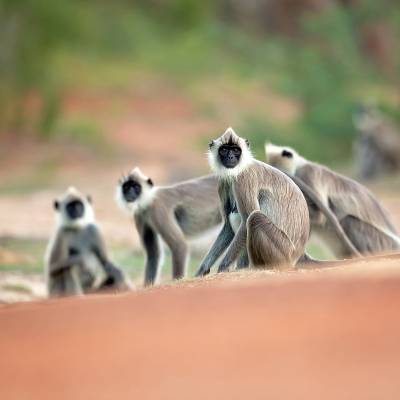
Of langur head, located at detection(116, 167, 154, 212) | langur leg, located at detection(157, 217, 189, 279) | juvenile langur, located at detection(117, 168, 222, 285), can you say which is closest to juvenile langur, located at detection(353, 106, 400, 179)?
juvenile langur, located at detection(117, 168, 222, 285)

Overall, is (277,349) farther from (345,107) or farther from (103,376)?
(345,107)

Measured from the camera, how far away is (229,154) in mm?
7289

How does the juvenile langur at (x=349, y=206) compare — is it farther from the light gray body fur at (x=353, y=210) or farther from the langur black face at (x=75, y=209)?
the langur black face at (x=75, y=209)

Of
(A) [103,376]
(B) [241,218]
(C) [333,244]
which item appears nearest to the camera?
(A) [103,376]

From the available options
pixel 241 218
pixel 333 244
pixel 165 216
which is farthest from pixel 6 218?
pixel 241 218

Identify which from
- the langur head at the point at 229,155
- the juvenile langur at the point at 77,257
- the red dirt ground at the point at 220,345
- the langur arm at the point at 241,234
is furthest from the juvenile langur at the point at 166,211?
Answer: the red dirt ground at the point at 220,345

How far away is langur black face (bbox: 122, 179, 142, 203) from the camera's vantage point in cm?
939

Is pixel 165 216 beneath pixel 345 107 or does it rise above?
beneath

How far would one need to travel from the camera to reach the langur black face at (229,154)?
23.7ft

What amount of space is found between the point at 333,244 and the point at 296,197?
5.24 ft

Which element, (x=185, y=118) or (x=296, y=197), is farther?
(x=185, y=118)

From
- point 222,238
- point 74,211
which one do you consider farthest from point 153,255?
point 222,238

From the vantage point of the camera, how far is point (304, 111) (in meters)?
22.2

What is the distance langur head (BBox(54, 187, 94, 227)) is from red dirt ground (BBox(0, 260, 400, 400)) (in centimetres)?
543
